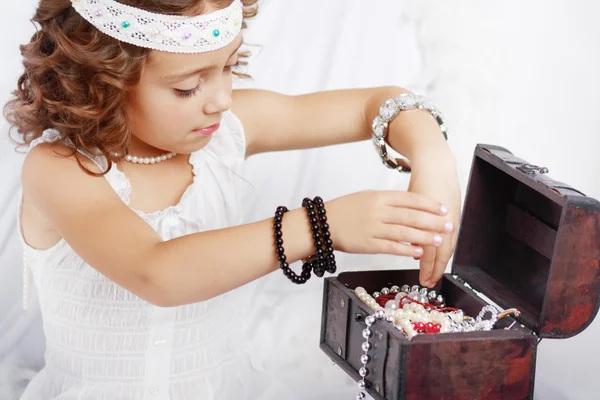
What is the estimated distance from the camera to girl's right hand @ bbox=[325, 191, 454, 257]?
3.75 feet

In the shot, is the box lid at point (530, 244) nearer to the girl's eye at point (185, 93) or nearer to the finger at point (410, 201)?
the finger at point (410, 201)

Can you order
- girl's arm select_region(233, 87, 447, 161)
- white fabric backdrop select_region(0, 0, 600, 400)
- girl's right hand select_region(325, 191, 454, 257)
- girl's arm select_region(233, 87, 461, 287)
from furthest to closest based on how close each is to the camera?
white fabric backdrop select_region(0, 0, 600, 400)
girl's arm select_region(233, 87, 447, 161)
girl's arm select_region(233, 87, 461, 287)
girl's right hand select_region(325, 191, 454, 257)

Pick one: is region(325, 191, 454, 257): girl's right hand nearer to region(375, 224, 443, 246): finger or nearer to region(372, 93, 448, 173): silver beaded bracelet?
region(375, 224, 443, 246): finger

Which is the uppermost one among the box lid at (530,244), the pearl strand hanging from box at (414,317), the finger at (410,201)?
the finger at (410,201)

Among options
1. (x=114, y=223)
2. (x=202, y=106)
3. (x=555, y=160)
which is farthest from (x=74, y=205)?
(x=555, y=160)

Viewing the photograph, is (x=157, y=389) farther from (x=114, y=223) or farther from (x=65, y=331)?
(x=114, y=223)

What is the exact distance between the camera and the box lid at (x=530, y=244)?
120 cm

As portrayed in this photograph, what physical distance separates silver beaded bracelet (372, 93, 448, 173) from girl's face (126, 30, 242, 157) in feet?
0.79

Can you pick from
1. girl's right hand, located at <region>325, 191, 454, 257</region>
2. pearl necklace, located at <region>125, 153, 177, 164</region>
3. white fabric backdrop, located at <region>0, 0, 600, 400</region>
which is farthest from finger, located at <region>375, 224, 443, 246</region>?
white fabric backdrop, located at <region>0, 0, 600, 400</region>

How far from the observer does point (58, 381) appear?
1481 mm

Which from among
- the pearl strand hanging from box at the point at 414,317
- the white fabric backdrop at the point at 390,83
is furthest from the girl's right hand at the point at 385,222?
the white fabric backdrop at the point at 390,83

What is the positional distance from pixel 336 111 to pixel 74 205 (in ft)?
1.54

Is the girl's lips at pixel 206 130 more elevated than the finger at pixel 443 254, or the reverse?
the girl's lips at pixel 206 130

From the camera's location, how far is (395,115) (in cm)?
141
